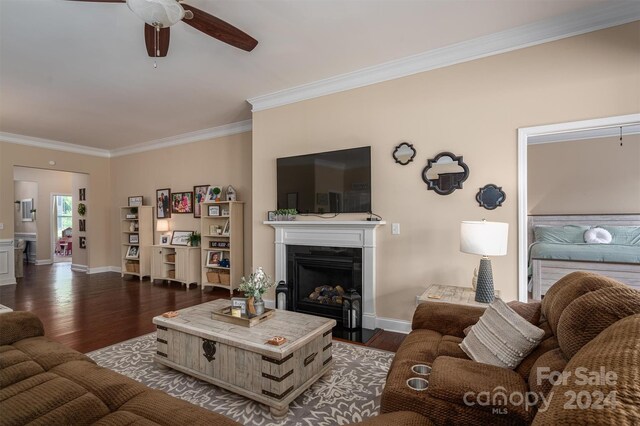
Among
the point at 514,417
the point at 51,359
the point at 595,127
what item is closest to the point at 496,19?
the point at 595,127

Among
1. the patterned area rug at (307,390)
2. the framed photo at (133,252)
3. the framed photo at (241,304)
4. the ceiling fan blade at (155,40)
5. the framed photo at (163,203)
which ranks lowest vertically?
the patterned area rug at (307,390)

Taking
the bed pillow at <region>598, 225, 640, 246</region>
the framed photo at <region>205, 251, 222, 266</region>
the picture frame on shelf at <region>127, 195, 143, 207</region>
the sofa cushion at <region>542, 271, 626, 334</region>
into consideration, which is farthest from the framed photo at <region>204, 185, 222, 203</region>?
the bed pillow at <region>598, 225, 640, 246</region>

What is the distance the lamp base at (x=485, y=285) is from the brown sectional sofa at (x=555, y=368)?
588mm

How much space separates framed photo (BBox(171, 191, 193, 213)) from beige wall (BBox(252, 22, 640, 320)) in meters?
3.29

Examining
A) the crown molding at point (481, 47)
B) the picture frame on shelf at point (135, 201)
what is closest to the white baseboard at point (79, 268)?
the picture frame on shelf at point (135, 201)

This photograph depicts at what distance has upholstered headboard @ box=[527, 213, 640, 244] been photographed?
5361mm

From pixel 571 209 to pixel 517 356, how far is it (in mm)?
5627

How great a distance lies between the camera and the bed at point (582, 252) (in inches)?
167

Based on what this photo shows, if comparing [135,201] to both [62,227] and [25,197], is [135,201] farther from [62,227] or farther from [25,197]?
[62,227]

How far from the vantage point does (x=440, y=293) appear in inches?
108

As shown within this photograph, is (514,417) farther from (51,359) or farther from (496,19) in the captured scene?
(496,19)

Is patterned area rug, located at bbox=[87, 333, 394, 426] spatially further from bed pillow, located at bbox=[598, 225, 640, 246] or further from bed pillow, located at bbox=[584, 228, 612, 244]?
bed pillow, located at bbox=[598, 225, 640, 246]

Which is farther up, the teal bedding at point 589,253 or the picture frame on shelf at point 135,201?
the picture frame on shelf at point 135,201

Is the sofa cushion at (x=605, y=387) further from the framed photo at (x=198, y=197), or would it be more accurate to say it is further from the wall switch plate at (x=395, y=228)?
the framed photo at (x=198, y=197)
